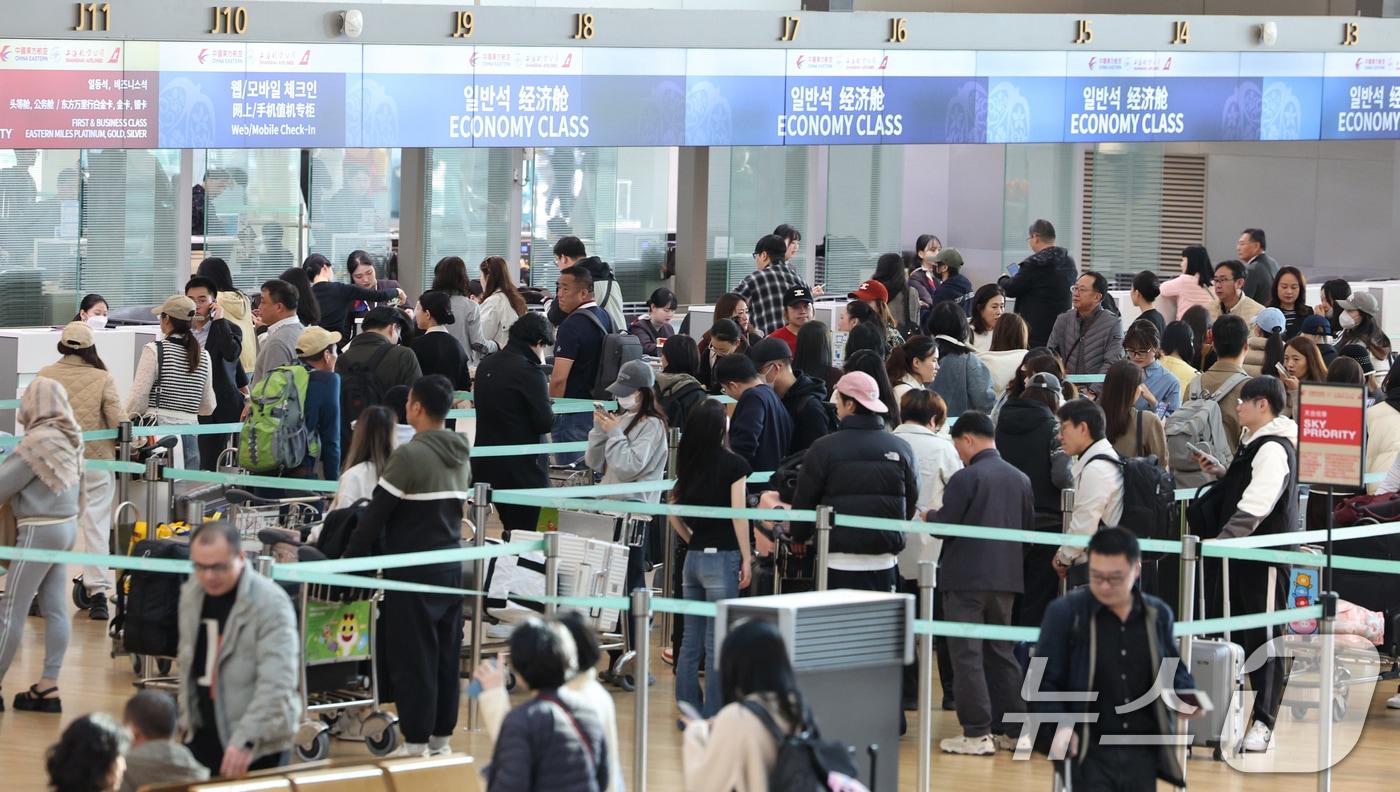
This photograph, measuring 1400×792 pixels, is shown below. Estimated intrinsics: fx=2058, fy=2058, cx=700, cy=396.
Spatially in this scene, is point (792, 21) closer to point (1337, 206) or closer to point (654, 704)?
point (654, 704)

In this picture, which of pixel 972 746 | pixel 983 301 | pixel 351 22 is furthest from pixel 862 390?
pixel 351 22

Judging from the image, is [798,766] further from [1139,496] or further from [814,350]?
[814,350]

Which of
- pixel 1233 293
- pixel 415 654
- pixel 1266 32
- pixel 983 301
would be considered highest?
pixel 1266 32

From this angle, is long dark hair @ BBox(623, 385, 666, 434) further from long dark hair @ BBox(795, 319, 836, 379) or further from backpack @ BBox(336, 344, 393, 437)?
backpack @ BBox(336, 344, 393, 437)

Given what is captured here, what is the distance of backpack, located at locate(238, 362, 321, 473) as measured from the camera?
32.4 ft

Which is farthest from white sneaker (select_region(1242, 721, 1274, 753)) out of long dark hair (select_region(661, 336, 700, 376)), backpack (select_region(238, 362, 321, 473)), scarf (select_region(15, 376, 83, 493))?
scarf (select_region(15, 376, 83, 493))

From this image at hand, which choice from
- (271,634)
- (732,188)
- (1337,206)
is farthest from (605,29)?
(1337,206)

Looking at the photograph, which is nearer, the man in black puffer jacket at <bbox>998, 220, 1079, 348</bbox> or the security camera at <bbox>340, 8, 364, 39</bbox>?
the security camera at <bbox>340, 8, 364, 39</bbox>

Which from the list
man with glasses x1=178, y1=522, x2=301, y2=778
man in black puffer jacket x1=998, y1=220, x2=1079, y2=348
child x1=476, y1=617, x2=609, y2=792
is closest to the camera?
child x1=476, y1=617, x2=609, y2=792

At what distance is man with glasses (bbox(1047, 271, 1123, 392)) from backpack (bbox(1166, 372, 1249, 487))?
2393 millimetres

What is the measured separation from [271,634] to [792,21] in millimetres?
9608

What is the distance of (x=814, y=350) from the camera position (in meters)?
10.6

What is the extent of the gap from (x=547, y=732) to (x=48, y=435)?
4.00 m

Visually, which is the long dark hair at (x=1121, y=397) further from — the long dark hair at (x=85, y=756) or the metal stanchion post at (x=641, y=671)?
the long dark hair at (x=85, y=756)
